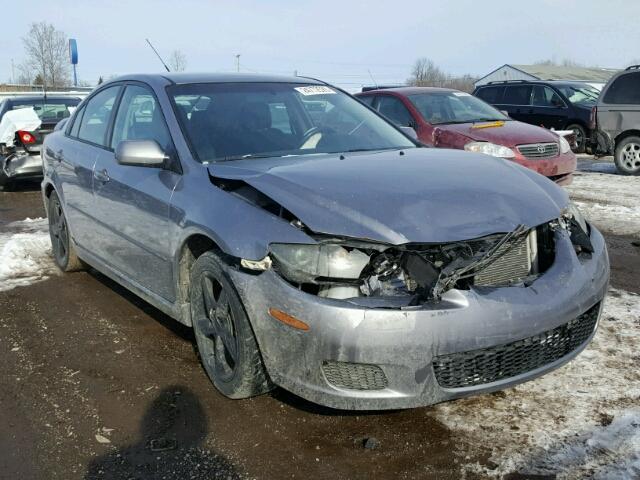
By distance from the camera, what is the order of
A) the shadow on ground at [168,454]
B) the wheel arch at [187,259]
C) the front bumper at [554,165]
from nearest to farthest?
the shadow on ground at [168,454] → the wheel arch at [187,259] → the front bumper at [554,165]

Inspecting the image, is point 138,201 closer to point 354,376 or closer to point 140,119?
point 140,119

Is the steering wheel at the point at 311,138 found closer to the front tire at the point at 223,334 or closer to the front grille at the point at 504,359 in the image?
the front tire at the point at 223,334

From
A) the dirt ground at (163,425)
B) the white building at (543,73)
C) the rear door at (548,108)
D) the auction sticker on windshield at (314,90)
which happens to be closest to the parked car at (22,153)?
A: the dirt ground at (163,425)

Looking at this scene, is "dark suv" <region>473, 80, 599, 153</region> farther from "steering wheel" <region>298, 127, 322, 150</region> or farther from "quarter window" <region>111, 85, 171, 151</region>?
"quarter window" <region>111, 85, 171, 151</region>

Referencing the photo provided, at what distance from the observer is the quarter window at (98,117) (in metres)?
5.01

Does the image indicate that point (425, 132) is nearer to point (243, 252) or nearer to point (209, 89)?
point (209, 89)

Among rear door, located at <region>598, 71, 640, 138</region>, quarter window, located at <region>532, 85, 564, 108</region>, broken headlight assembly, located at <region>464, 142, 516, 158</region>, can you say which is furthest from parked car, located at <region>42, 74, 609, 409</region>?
quarter window, located at <region>532, 85, 564, 108</region>

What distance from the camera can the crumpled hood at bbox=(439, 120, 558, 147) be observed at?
8.78 m

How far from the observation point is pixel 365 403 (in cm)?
288

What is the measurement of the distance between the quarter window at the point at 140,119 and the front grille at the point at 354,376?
5.97 feet

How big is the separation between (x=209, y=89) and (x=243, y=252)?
1690mm

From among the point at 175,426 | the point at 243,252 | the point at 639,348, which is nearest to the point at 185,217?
the point at 243,252

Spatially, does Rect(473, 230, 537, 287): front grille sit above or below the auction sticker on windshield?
below

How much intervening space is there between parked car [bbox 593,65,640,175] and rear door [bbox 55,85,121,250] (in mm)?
9699
